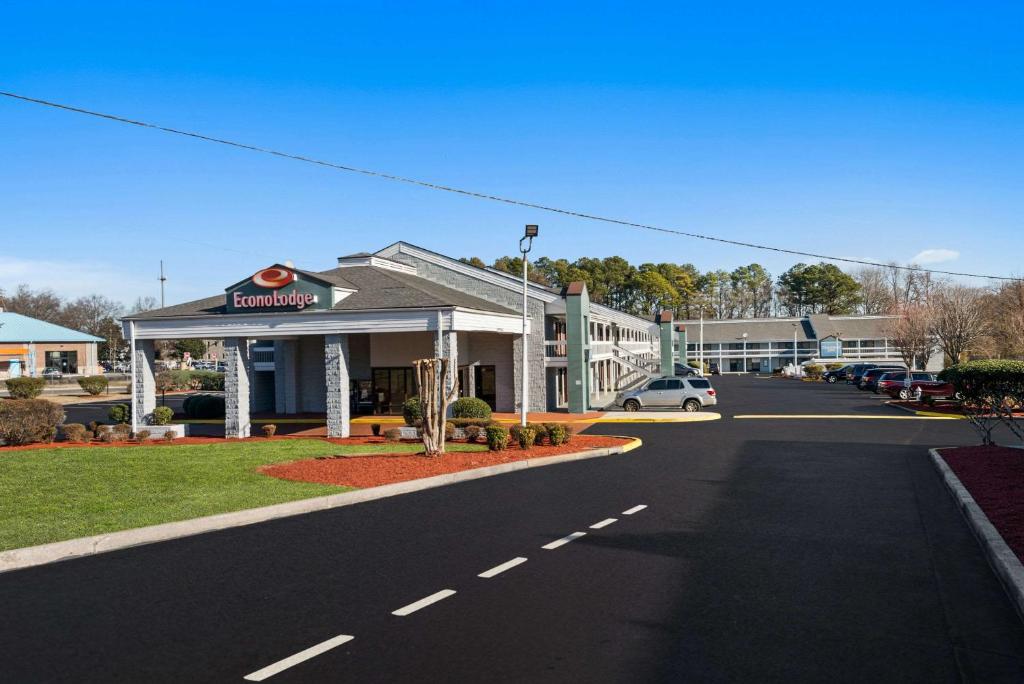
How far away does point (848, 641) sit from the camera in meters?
6.68

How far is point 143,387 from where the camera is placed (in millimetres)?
28781

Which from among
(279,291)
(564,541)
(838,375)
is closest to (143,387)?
(279,291)

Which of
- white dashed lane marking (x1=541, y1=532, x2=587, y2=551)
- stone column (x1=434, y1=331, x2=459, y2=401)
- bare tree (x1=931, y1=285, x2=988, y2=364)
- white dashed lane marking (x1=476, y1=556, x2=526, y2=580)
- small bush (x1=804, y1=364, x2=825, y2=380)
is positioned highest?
bare tree (x1=931, y1=285, x2=988, y2=364)

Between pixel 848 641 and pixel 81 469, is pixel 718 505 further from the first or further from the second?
pixel 81 469

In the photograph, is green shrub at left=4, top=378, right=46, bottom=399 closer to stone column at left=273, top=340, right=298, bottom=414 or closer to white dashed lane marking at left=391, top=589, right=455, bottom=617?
stone column at left=273, top=340, right=298, bottom=414

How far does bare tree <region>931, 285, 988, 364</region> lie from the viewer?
54.6 meters

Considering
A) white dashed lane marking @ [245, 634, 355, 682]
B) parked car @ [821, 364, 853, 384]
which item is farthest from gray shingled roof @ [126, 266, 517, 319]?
parked car @ [821, 364, 853, 384]

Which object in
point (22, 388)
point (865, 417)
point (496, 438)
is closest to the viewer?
point (496, 438)

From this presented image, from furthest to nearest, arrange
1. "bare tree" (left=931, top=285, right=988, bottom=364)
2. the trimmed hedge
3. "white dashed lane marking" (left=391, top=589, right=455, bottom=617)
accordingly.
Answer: "bare tree" (left=931, top=285, right=988, bottom=364)
the trimmed hedge
"white dashed lane marking" (left=391, top=589, right=455, bottom=617)

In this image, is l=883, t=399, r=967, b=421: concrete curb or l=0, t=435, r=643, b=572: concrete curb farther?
l=883, t=399, r=967, b=421: concrete curb

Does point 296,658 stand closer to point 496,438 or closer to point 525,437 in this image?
point 496,438

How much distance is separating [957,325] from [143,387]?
5183cm

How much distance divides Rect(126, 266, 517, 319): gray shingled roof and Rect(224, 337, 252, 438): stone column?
151cm

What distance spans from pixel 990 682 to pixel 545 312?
3075 centimetres
